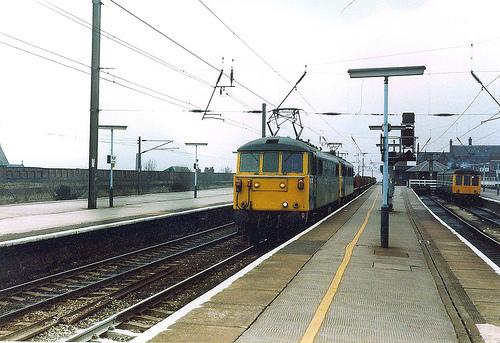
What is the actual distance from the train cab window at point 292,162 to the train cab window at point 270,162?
28cm

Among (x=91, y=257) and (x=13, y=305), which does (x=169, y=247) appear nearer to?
(x=91, y=257)

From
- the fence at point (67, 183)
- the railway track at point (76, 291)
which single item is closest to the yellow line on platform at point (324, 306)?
the railway track at point (76, 291)

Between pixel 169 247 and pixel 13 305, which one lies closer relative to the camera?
pixel 13 305

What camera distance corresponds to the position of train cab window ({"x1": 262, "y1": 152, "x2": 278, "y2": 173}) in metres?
15.8

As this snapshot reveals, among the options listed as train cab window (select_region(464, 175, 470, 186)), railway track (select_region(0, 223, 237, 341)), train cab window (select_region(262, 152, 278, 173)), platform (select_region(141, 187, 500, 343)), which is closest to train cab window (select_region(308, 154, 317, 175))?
train cab window (select_region(262, 152, 278, 173))

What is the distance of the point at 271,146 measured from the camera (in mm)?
16016

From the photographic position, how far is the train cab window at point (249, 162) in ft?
52.2

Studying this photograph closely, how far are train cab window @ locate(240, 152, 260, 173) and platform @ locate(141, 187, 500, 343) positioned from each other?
439 cm

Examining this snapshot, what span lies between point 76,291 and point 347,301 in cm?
544

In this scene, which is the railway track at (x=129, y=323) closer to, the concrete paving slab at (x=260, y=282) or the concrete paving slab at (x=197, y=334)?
the concrete paving slab at (x=260, y=282)

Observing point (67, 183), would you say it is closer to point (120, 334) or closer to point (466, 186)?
point (466, 186)

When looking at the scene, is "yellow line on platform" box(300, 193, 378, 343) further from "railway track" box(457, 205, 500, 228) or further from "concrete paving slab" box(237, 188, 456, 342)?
"railway track" box(457, 205, 500, 228)

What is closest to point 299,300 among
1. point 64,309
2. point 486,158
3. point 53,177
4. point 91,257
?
point 64,309

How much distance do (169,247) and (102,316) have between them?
8.25 metres
